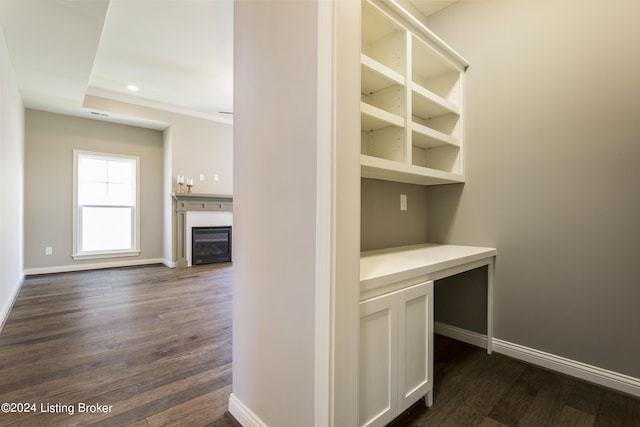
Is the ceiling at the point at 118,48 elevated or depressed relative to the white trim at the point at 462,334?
elevated

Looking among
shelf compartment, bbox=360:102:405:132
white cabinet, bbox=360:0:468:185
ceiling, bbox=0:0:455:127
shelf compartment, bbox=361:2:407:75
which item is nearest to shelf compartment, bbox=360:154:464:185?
white cabinet, bbox=360:0:468:185

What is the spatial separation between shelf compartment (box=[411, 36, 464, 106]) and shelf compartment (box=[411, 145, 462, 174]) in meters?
0.37

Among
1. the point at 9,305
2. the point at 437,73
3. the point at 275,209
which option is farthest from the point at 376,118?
the point at 9,305

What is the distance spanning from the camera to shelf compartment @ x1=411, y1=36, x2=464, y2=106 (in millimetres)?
2131

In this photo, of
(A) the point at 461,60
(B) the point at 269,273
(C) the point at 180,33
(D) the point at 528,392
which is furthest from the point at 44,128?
(D) the point at 528,392

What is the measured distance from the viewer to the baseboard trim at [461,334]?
228cm

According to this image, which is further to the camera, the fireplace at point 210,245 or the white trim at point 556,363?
the fireplace at point 210,245

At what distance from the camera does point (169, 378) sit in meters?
1.84

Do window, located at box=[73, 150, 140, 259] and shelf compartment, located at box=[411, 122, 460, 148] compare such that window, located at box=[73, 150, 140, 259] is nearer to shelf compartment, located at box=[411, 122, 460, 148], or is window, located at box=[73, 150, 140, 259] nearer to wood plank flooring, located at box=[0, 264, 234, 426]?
wood plank flooring, located at box=[0, 264, 234, 426]

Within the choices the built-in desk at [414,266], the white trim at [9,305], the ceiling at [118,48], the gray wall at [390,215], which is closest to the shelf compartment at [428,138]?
the gray wall at [390,215]

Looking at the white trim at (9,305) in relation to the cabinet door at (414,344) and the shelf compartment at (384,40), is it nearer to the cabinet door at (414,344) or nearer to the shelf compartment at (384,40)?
the cabinet door at (414,344)

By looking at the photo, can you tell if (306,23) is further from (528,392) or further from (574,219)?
(528,392)

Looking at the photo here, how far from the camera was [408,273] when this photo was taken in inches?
55.4

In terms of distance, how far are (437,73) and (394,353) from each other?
7.13ft
